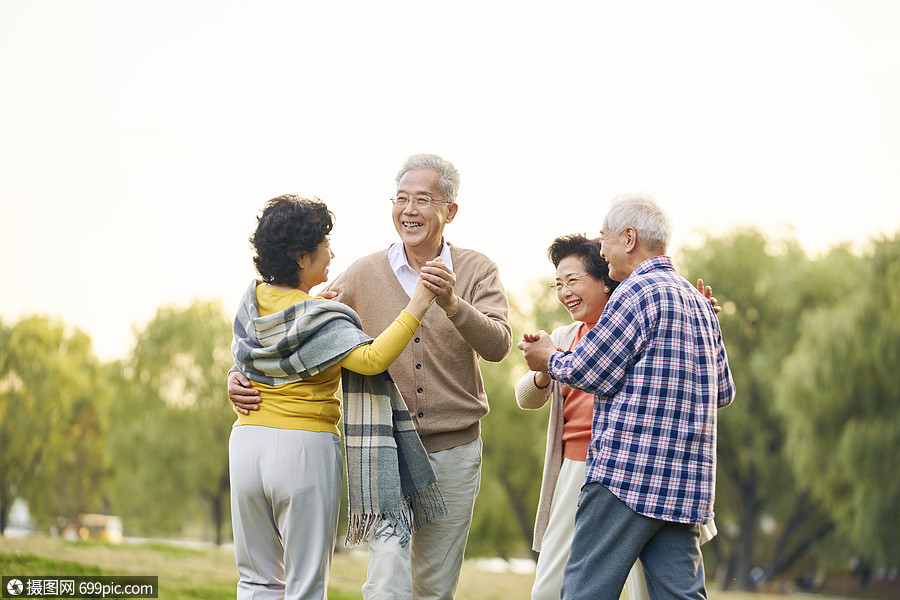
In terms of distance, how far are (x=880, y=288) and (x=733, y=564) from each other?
30.6ft

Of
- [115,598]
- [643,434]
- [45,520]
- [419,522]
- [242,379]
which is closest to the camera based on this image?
[643,434]

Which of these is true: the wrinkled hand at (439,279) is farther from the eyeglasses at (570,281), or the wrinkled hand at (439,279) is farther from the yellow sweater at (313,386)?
the eyeglasses at (570,281)

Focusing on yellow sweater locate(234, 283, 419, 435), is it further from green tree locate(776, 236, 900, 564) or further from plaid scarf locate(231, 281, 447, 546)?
green tree locate(776, 236, 900, 564)

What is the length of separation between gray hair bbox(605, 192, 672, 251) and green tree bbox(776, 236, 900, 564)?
13.3 meters

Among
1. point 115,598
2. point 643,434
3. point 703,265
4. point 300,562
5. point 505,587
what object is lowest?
point 505,587

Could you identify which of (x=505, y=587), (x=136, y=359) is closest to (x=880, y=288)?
(x=505, y=587)

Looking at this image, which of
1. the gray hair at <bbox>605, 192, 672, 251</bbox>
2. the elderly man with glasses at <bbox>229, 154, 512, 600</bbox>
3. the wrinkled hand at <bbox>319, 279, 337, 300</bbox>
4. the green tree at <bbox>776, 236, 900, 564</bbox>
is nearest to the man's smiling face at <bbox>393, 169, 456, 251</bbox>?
the elderly man with glasses at <bbox>229, 154, 512, 600</bbox>

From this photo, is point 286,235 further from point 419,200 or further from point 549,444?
point 549,444

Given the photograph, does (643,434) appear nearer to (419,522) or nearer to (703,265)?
(419,522)

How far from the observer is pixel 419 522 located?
13.0 ft

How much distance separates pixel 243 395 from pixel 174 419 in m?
21.7

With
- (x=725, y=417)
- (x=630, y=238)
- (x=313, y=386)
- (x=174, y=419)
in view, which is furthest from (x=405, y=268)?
Result: (x=174, y=419)

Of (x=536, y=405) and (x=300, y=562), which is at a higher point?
(x=536, y=405)

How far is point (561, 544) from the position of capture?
4.12m
